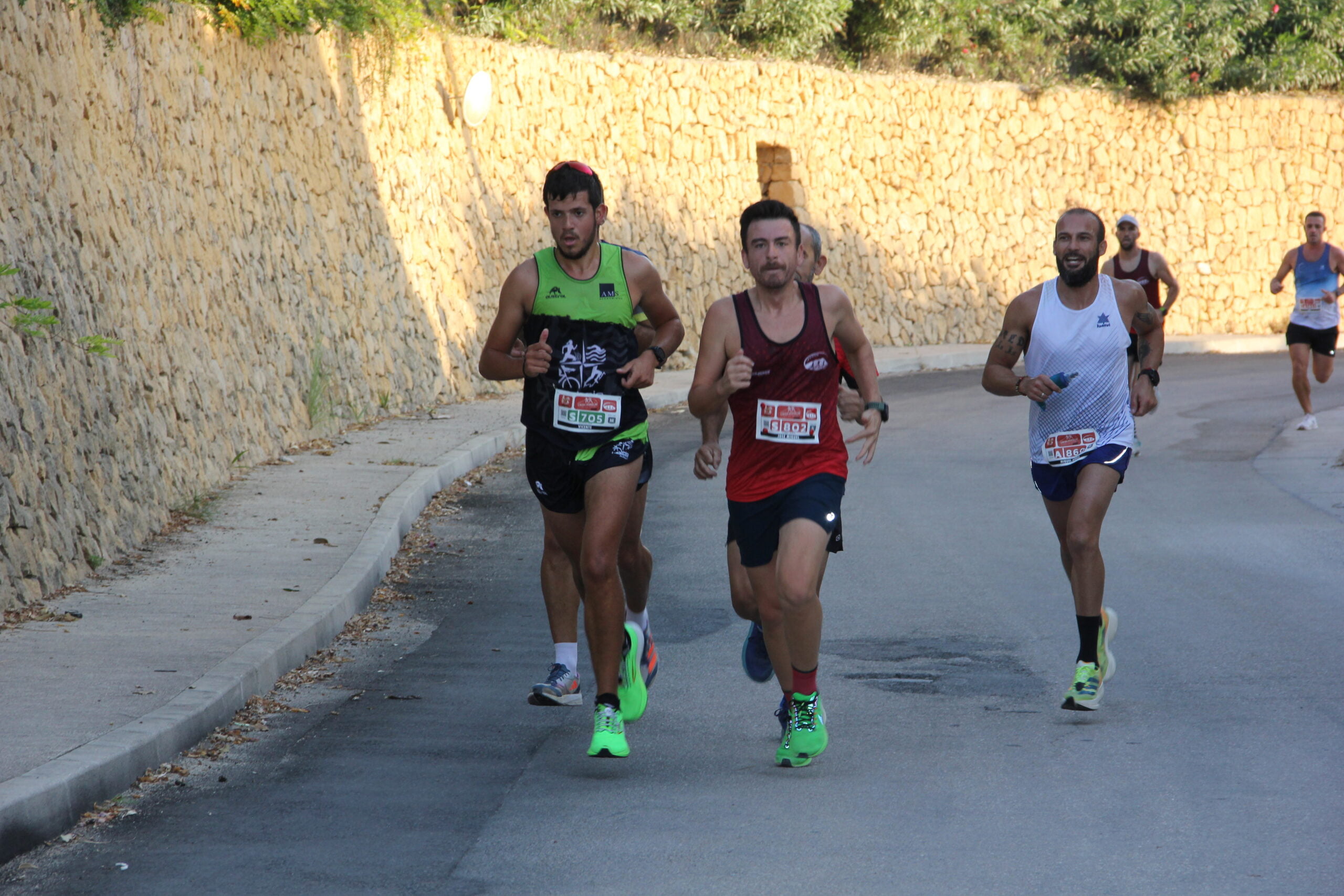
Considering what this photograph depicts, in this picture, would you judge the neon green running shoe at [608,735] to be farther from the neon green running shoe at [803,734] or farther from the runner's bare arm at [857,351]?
the runner's bare arm at [857,351]

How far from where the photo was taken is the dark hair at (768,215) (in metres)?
5.62

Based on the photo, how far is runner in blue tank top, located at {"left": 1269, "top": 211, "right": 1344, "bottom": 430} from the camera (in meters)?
15.1

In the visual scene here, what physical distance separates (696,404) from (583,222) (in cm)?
76

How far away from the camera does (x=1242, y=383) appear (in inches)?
822

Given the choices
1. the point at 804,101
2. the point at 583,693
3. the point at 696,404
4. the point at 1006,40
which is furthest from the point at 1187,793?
the point at 1006,40

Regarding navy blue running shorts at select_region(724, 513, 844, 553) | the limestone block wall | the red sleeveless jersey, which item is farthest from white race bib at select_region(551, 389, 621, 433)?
the limestone block wall

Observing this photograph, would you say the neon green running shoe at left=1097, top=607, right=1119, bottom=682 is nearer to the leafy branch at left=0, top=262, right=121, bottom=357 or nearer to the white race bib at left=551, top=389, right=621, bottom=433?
the white race bib at left=551, top=389, right=621, bottom=433

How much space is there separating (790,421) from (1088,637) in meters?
1.59

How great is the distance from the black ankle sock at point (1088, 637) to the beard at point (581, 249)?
2.32 meters

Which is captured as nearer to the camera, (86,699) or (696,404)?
(696,404)

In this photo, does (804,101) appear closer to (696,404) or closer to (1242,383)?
(1242,383)

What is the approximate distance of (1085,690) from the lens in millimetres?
6172

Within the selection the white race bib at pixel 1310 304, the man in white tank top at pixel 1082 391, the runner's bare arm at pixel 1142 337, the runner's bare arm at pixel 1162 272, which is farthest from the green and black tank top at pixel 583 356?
the white race bib at pixel 1310 304

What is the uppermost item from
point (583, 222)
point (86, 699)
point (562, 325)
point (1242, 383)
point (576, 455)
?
point (583, 222)
